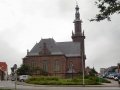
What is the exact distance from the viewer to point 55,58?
11450 cm

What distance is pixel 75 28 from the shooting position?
416 feet

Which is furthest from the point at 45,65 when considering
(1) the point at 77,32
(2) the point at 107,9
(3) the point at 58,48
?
(2) the point at 107,9

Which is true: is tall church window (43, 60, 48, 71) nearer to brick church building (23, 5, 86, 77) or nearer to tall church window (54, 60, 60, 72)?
brick church building (23, 5, 86, 77)

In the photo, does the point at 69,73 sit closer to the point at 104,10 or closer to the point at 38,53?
the point at 38,53

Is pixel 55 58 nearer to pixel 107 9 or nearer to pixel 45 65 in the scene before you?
pixel 45 65

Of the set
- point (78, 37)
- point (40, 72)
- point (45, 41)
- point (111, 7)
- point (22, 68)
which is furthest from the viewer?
point (78, 37)

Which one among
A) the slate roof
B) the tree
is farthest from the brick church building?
the tree

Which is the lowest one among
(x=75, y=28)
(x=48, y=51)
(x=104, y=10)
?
(x=104, y=10)

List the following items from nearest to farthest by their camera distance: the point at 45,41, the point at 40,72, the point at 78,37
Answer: the point at 40,72 → the point at 45,41 → the point at 78,37

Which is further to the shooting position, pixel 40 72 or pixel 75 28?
pixel 75 28

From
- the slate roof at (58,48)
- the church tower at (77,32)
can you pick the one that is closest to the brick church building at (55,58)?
the slate roof at (58,48)

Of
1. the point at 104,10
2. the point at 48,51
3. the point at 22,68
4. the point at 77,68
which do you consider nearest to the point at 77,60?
the point at 77,68

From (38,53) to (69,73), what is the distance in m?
11.5

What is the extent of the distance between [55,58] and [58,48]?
12.3 feet
